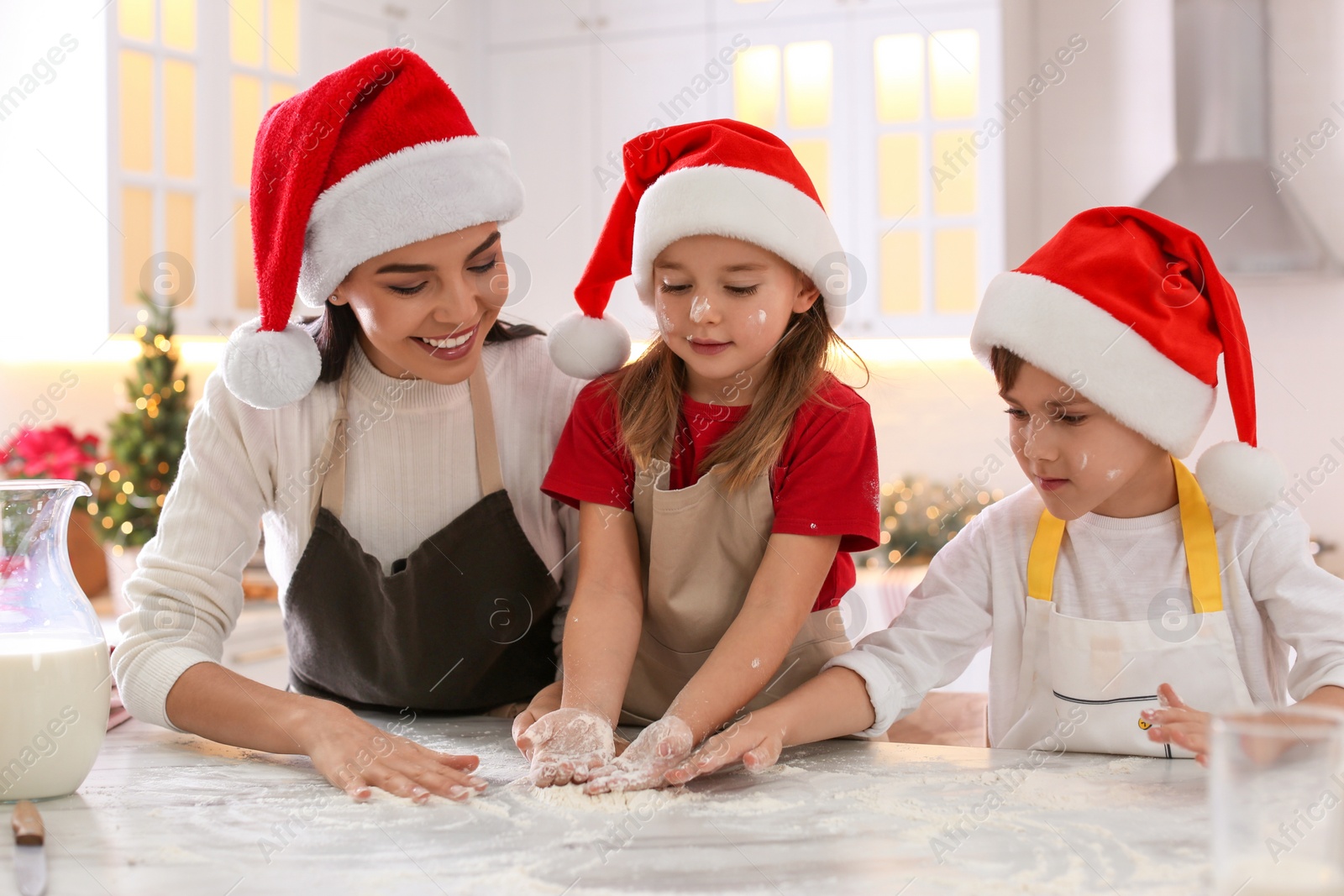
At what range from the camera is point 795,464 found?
1.08 meters

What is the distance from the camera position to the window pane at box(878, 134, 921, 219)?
2881 millimetres

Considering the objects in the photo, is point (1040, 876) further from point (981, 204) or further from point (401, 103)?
point (981, 204)

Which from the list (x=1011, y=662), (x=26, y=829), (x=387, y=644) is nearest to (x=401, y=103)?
(x=387, y=644)

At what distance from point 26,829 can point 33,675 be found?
14cm

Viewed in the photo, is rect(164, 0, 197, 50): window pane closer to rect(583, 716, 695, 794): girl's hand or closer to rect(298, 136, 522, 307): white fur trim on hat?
rect(298, 136, 522, 307): white fur trim on hat

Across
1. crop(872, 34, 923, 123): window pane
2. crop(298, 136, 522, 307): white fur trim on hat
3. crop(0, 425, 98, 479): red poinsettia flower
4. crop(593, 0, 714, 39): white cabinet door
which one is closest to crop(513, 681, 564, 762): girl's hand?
crop(298, 136, 522, 307): white fur trim on hat

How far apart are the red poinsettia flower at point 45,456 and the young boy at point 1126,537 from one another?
2.12 meters

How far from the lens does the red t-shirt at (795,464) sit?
1.05m

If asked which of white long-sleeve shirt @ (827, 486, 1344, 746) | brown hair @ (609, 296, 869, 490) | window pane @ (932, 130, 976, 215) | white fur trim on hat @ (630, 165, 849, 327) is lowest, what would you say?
white long-sleeve shirt @ (827, 486, 1344, 746)

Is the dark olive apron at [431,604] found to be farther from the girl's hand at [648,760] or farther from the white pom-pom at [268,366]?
the girl's hand at [648,760]

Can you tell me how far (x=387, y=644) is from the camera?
1184 millimetres

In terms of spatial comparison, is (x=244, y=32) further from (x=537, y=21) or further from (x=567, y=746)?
(x=567, y=746)

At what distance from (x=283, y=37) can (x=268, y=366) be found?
2038 mm

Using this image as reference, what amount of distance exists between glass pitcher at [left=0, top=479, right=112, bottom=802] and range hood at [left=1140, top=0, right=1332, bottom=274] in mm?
2594
